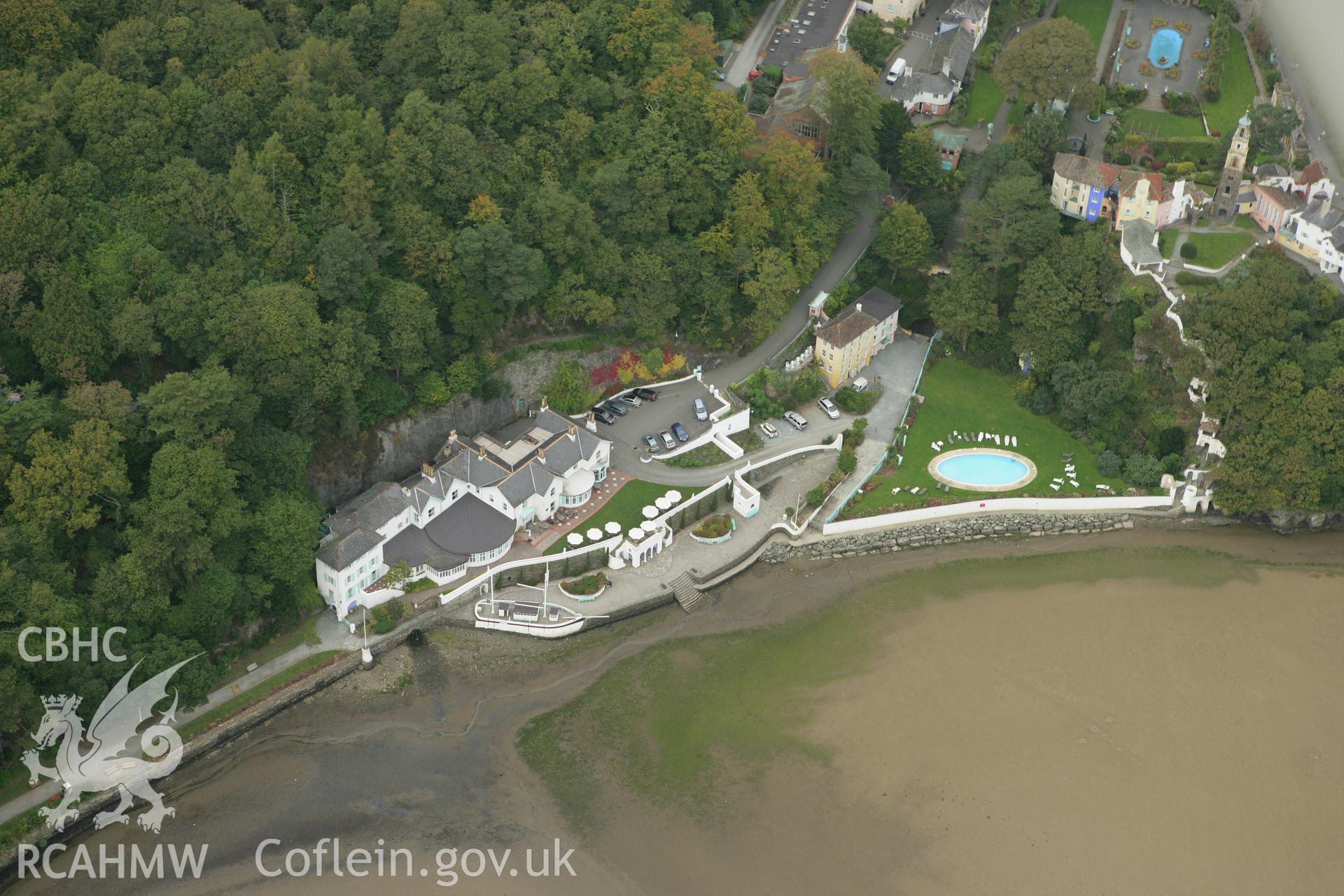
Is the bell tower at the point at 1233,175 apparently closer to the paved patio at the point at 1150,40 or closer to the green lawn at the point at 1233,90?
the green lawn at the point at 1233,90

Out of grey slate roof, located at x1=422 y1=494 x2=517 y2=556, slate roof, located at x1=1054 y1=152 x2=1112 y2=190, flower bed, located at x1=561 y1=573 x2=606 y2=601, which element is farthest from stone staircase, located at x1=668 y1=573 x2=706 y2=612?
slate roof, located at x1=1054 y1=152 x2=1112 y2=190

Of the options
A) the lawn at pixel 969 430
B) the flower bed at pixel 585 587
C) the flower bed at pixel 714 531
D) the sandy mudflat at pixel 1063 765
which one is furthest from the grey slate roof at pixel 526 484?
the sandy mudflat at pixel 1063 765

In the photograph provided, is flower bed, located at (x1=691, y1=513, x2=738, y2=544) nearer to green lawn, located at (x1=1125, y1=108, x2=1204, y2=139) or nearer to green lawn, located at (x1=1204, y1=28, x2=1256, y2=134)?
green lawn, located at (x1=1125, y1=108, x2=1204, y2=139)

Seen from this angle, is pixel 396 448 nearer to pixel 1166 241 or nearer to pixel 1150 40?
pixel 1166 241

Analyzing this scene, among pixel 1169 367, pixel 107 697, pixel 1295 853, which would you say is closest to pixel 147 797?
pixel 107 697

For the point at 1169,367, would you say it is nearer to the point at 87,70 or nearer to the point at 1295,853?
the point at 1295,853

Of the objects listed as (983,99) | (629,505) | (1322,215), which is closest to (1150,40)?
(983,99)
